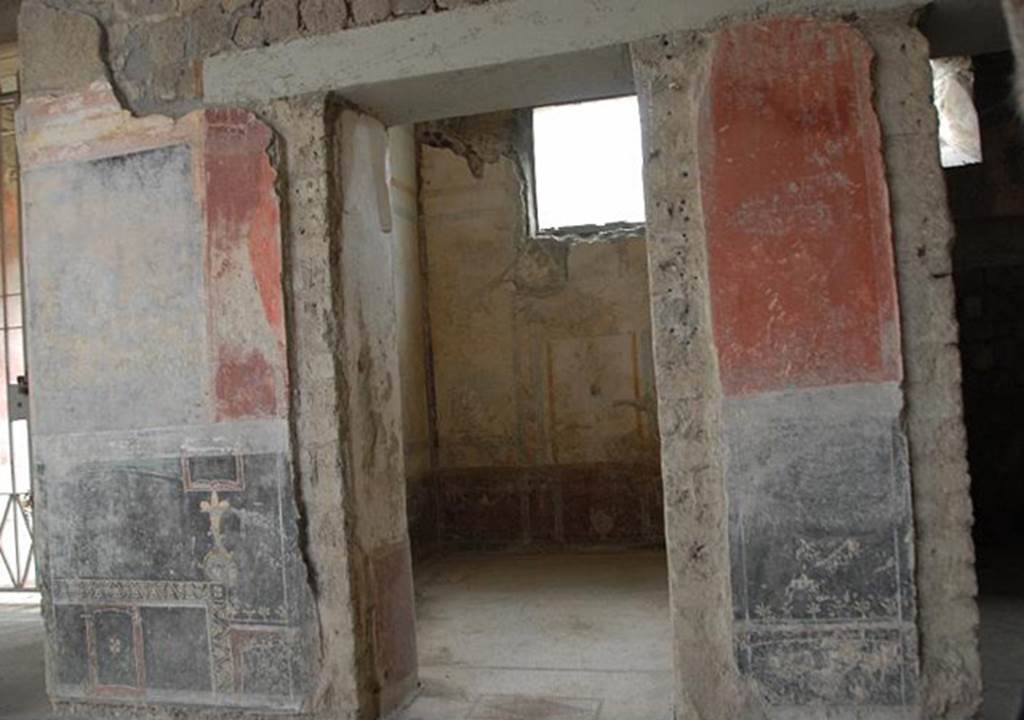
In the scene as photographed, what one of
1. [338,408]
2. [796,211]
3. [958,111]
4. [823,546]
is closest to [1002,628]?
[823,546]

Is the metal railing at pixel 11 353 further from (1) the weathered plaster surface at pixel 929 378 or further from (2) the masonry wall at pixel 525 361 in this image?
(1) the weathered plaster surface at pixel 929 378

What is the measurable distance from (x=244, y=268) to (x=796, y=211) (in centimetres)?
186

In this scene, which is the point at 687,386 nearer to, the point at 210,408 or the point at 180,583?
the point at 210,408

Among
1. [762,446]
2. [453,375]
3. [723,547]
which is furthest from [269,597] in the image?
[453,375]

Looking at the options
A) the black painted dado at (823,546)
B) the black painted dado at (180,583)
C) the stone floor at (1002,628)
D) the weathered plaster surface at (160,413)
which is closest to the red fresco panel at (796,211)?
the black painted dado at (823,546)

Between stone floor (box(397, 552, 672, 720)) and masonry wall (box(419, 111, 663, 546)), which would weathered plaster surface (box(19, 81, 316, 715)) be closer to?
stone floor (box(397, 552, 672, 720))

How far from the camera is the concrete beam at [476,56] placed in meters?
2.66

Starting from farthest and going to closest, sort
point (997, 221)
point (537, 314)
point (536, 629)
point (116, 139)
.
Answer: point (537, 314) → point (997, 221) → point (536, 629) → point (116, 139)

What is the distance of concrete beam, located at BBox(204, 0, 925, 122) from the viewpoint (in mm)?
2656

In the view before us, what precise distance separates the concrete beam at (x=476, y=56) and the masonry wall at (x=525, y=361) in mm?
3440

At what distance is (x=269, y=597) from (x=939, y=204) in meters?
2.50

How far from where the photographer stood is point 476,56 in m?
2.80

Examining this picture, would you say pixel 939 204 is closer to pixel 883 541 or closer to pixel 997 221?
pixel 883 541

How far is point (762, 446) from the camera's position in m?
2.54
